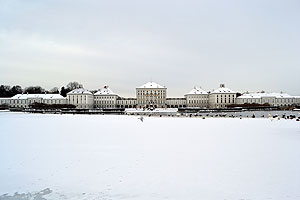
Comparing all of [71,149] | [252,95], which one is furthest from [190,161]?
[252,95]

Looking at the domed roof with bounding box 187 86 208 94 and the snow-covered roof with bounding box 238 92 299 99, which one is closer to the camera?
Answer: the snow-covered roof with bounding box 238 92 299 99

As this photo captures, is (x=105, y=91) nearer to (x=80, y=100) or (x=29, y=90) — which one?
(x=80, y=100)

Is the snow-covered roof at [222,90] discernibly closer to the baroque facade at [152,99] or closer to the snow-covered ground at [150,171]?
the baroque facade at [152,99]

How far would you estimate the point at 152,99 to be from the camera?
97688mm

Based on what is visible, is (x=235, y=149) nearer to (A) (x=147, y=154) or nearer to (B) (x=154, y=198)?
(A) (x=147, y=154)

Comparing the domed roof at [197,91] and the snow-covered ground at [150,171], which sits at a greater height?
the domed roof at [197,91]

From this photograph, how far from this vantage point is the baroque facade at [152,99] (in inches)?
3797

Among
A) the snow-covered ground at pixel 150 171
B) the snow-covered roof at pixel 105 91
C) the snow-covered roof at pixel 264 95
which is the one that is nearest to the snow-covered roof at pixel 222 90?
the snow-covered roof at pixel 264 95

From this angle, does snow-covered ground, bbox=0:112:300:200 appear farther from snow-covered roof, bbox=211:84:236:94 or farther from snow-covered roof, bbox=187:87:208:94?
snow-covered roof, bbox=187:87:208:94

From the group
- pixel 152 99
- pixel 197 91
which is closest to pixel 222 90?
pixel 197 91

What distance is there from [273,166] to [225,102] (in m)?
91.2

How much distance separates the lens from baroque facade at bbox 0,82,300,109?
3797 inches

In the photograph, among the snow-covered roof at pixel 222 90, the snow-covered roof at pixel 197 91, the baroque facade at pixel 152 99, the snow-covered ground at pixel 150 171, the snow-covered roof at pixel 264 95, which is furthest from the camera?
the snow-covered roof at pixel 197 91

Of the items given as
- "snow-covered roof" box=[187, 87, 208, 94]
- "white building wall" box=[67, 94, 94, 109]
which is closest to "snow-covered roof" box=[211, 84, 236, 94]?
"snow-covered roof" box=[187, 87, 208, 94]
